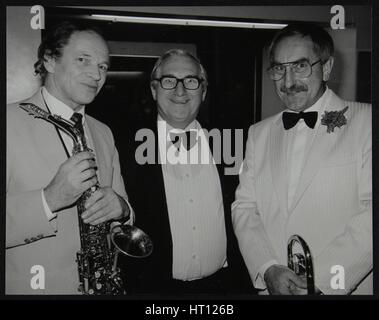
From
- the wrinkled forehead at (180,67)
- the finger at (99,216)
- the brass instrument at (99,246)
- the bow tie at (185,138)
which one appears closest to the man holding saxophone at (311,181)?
the bow tie at (185,138)

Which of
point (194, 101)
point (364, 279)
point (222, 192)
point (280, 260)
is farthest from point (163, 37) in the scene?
point (364, 279)

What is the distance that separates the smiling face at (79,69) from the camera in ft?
10.3

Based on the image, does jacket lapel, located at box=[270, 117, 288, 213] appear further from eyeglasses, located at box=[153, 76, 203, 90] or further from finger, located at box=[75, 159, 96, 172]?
finger, located at box=[75, 159, 96, 172]

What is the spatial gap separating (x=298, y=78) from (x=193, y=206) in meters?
0.95

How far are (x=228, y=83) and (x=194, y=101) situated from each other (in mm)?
222

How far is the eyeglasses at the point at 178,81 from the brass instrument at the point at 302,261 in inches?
40.6

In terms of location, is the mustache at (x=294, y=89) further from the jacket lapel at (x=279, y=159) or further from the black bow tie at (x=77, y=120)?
the black bow tie at (x=77, y=120)

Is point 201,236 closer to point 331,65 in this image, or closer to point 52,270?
point 52,270

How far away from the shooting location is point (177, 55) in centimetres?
317

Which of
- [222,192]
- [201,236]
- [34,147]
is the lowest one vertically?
[201,236]

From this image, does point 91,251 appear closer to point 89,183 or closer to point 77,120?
point 89,183

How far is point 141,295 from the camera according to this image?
324 cm

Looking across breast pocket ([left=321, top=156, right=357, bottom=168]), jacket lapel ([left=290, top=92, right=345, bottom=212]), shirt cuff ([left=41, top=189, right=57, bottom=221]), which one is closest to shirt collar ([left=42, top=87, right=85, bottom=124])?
shirt cuff ([left=41, top=189, right=57, bottom=221])

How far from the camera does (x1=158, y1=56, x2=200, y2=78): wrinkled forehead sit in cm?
317
